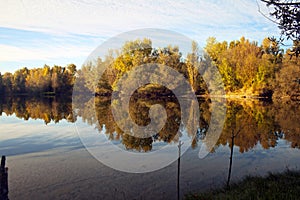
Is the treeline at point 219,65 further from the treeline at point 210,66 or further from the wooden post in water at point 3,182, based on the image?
the wooden post in water at point 3,182

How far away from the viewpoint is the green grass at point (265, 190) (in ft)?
20.9

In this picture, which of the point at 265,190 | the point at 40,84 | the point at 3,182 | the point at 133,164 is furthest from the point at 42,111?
the point at 40,84

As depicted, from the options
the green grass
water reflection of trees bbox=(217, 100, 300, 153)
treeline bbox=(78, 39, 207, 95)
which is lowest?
water reflection of trees bbox=(217, 100, 300, 153)

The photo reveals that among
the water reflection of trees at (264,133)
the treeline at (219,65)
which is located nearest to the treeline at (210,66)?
the treeline at (219,65)

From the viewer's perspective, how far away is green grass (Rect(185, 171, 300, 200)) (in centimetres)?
636

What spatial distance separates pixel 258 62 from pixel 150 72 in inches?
862

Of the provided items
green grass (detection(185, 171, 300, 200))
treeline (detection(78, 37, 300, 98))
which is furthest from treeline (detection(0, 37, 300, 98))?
green grass (detection(185, 171, 300, 200))

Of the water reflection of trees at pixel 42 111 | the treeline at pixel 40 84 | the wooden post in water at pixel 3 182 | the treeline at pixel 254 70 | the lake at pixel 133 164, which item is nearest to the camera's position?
the wooden post in water at pixel 3 182

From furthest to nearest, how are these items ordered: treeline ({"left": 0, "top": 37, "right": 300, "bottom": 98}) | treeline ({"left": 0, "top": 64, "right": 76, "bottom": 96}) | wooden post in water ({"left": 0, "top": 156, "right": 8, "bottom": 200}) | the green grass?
treeline ({"left": 0, "top": 64, "right": 76, "bottom": 96}) < treeline ({"left": 0, "top": 37, "right": 300, "bottom": 98}) < the green grass < wooden post in water ({"left": 0, "top": 156, "right": 8, "bottom": 200})

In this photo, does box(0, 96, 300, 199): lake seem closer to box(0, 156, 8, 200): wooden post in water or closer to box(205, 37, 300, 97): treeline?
box(0, 156, 8, 200): wooden post in water

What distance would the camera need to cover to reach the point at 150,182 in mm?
9633

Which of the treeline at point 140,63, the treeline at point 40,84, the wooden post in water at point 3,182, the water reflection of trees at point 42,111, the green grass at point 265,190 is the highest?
the treeline at point 140,63

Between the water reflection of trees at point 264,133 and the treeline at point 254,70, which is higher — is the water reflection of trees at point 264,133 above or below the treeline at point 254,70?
below

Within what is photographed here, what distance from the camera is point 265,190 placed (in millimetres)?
6926
